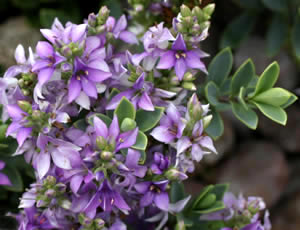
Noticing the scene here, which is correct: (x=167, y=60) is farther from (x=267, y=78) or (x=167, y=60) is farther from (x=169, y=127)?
(x=267, y=78)

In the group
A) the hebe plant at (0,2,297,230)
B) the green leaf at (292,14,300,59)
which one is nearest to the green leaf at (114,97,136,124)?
the hebe plant at (0,2,297,230)

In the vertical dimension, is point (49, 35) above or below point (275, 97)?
above

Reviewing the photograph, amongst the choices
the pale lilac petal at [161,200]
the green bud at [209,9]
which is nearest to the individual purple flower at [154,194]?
the pale lilac petal at [161,200]

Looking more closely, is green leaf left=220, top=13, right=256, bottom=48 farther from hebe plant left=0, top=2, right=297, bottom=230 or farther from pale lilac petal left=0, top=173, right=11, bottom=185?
pale lilac petal left=0, top=173, right=11, bottom=185

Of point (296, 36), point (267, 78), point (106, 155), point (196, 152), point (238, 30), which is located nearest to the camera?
point (106, 155)

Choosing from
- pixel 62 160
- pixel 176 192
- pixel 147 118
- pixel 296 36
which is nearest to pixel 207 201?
pixel 176 192

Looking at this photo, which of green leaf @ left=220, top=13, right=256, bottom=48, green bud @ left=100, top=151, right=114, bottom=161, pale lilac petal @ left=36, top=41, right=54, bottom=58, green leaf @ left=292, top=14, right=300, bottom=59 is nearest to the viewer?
green bud @ left=100, top=151, right=114, bottom=161

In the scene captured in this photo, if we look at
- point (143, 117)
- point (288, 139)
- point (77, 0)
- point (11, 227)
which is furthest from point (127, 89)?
point (288, 139)
